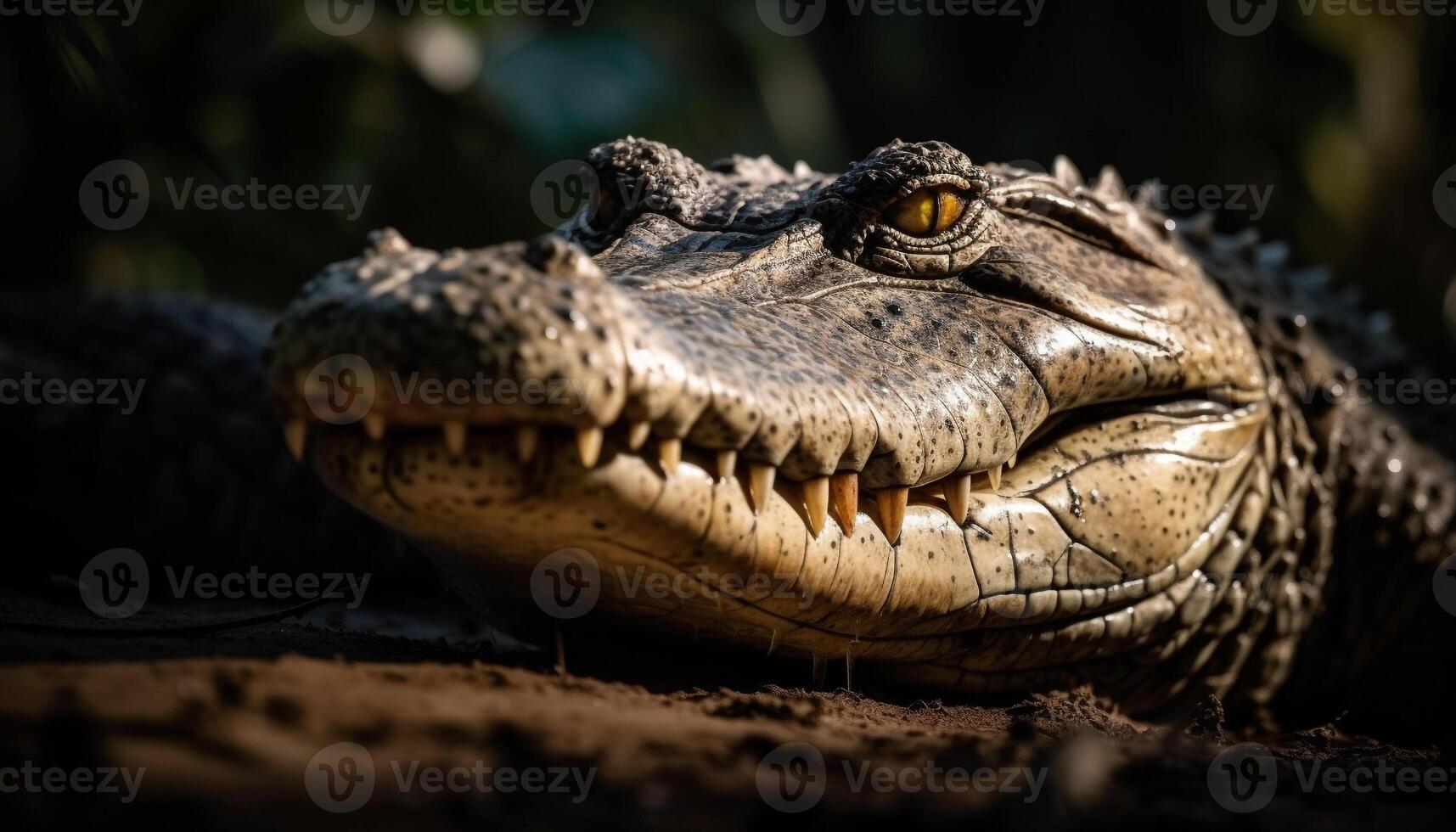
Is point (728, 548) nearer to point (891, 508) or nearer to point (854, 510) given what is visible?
point (854, 510)

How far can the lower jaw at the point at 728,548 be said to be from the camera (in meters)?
1.95

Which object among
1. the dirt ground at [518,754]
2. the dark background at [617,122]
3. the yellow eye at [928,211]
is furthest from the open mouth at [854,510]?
the dark background at [617,122]

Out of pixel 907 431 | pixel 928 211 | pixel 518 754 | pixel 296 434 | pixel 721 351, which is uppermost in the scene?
pixel 928 211

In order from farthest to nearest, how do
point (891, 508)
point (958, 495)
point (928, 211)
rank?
1. point (928, 211)
2. point (958, 495)
3. point (891, 508)

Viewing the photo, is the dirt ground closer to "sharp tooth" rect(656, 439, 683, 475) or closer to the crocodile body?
the crocodile body

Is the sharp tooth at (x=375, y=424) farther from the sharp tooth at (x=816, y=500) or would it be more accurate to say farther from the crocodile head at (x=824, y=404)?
the sharp tooth at (x=816, y=500)

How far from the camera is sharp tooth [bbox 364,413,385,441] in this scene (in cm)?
192

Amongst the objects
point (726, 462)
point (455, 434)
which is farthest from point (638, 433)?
point (455, 434)

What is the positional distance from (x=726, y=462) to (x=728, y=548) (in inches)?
6.6

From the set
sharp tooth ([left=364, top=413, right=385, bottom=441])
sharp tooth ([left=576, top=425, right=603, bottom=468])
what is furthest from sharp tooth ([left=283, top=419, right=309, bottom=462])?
sharp tooth ([left=576, top=425, right=603, bottom=468])

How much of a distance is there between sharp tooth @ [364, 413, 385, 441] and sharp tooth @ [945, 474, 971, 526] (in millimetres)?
1172

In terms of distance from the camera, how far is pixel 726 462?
6.77 ft

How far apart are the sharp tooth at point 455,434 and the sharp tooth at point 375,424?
0.11 metres

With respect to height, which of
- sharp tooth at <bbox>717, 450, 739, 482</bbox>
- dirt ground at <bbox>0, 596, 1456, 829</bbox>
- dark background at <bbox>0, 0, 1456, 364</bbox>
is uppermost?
dark background at <bbox>0, 0, 1456, 364</bbox>
